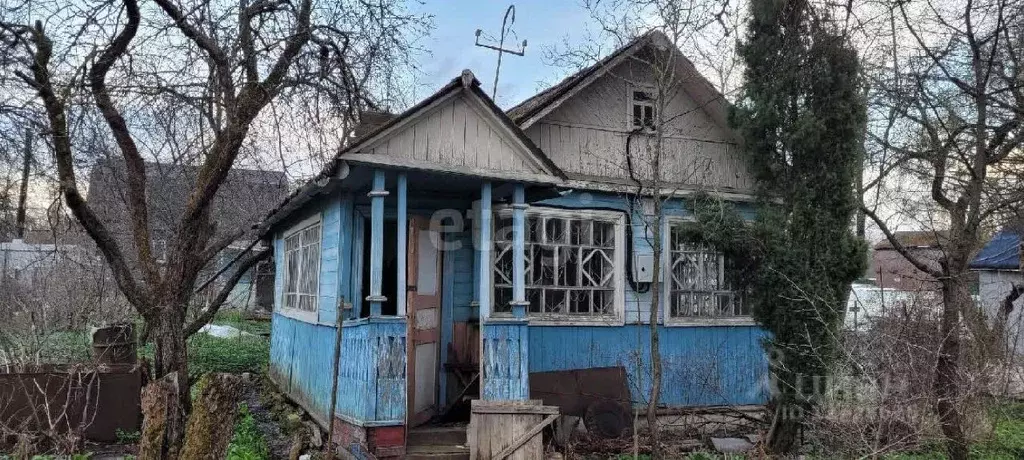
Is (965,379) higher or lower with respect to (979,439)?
higher

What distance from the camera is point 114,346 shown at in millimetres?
9766

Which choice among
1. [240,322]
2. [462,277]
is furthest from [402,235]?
[240,322]

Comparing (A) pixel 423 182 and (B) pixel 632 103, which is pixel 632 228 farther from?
(A) pixel 423 182

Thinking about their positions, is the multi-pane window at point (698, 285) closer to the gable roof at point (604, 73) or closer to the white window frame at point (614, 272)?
the white window frame at point (614, 272)

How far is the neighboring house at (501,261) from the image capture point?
22.1 feet

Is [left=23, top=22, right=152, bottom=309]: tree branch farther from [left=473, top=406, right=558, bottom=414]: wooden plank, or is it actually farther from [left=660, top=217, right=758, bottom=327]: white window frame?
[left=660, top=217, right=758, bottom=327]: white window frame

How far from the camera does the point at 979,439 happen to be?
7.92m

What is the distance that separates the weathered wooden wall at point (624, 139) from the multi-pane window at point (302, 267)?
3.11 meters

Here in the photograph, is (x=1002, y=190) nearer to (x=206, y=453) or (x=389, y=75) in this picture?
(x=389, y=75)

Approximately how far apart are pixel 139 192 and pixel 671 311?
6997 mm

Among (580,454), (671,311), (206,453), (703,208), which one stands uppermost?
(703,208)

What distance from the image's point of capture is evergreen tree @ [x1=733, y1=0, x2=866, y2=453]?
7922mm

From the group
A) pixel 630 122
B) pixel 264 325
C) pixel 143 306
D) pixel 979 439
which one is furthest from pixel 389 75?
pixel 264 325

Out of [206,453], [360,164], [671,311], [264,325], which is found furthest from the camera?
[264,325]
